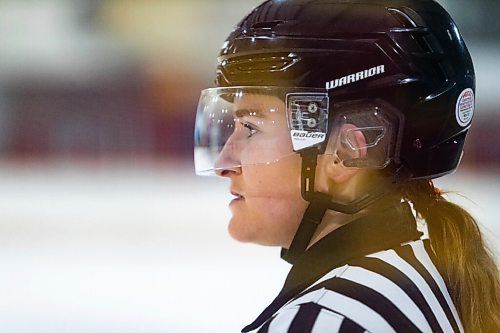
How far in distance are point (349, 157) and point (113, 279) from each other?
124cm

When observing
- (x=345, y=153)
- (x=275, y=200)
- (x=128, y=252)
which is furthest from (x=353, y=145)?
(x=128, y=252)

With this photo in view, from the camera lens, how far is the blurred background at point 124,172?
66.1 inches

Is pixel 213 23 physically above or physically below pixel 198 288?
above

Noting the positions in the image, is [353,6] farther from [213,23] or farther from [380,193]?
[213,23]

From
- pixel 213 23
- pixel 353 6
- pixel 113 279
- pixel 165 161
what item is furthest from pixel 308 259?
pixel 165 161

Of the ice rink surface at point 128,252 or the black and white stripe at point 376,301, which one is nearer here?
the black and white stripe at point 376,301

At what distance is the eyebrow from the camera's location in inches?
33.8

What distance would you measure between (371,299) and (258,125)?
28cm

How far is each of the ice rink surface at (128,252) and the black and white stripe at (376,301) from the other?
0.70m

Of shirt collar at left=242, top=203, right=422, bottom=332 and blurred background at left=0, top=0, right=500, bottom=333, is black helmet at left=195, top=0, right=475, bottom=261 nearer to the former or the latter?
shirt collar at left=242, top=203, right=422, bottom=332

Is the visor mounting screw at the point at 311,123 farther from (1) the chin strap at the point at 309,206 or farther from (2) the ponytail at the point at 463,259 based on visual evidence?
(2) the ponytail at the point at 463,259

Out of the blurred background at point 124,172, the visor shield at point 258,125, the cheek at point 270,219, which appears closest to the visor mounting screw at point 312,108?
the visor shield at point 258,125

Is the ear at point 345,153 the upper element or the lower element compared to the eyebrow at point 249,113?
lower

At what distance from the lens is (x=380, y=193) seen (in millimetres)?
817
